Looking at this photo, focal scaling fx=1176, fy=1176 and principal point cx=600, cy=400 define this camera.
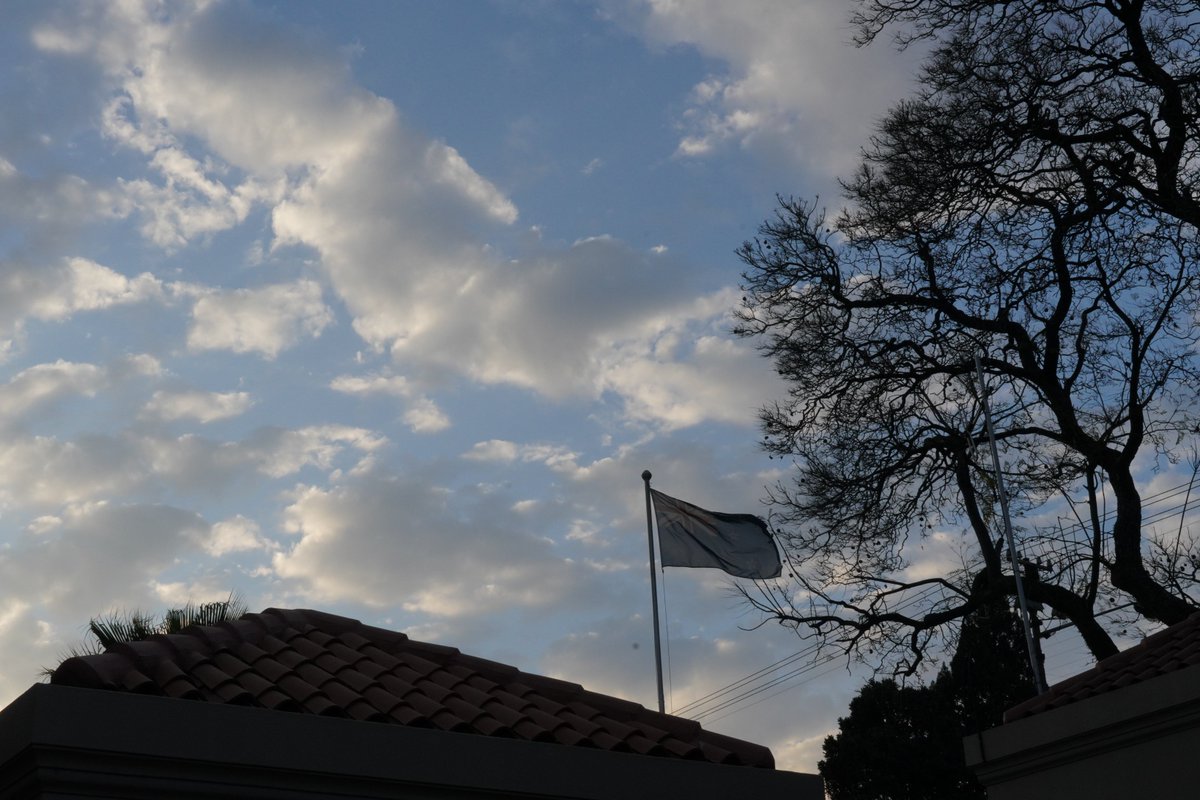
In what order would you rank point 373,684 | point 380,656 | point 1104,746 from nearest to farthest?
point 373,684 → point 380,656 → point 1104,746

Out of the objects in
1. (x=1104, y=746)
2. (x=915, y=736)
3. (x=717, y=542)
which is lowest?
(x=1104, y=746)

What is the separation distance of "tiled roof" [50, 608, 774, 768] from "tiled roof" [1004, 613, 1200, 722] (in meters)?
4.05

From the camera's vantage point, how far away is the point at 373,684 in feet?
25.3

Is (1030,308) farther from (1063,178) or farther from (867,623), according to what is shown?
(867,623)

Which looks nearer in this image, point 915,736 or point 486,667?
point 486,667

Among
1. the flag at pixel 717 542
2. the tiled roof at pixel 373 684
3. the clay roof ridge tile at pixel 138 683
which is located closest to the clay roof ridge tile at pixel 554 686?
the tiled roof at pixel 373 684

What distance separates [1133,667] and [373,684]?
7.14 metres

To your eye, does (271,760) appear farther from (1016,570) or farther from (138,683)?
(1016,570)

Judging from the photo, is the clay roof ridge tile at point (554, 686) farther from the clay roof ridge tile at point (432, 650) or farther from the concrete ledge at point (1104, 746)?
the concrete ledge at point (1104, 746)

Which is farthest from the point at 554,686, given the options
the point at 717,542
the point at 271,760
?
the point at 717,542

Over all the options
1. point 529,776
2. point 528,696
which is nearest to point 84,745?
point 529,776

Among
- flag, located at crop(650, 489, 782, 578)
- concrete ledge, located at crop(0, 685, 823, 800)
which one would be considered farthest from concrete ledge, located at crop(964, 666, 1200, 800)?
concrete ledge, located at crop(0, 685, 823, 800)

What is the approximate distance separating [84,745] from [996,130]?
1626cm

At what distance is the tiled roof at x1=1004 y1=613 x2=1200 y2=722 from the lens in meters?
10.3
